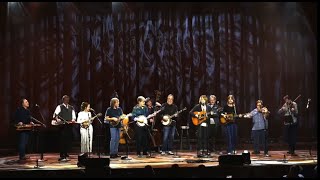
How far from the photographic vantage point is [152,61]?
1703 centimetres

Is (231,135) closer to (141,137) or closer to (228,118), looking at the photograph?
(228,118)

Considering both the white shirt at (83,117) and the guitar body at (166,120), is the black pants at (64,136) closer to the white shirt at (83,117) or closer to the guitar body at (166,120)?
the white shirt at (83,117)

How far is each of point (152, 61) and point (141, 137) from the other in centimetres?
425

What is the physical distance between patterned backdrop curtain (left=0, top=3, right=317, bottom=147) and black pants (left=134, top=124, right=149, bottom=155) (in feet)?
10.7

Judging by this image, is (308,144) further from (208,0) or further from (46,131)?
(46,131)

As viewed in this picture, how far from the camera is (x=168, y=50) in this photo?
17.1 meters

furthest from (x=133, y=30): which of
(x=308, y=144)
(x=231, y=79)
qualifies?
(x=308, y=144)

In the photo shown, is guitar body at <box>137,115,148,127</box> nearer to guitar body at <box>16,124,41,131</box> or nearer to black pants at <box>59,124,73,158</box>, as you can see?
black pants at <box>59,124,73,158</box>

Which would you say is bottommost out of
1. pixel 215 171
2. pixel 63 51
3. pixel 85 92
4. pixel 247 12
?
pixel 215 171

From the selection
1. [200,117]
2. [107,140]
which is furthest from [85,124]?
[200,117]

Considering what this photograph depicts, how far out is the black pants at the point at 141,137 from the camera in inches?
531

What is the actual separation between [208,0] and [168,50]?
2.37 m

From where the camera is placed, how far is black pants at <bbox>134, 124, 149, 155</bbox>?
13.5 m

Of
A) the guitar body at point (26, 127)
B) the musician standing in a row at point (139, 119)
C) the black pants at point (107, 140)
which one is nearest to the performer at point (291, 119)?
the musician standing in a row at point (139, 119)
